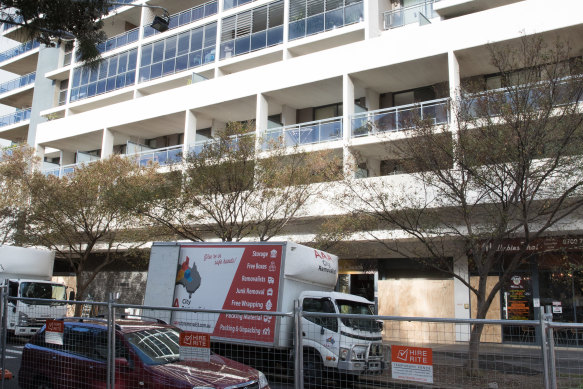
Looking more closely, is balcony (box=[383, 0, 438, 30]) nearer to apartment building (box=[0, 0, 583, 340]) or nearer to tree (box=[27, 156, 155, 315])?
apartment building (box=[0, 0, 583, 340])

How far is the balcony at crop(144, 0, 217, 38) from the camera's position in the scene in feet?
102

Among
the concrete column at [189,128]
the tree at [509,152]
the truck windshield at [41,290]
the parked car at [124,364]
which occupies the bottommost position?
the parked car at [124,364]

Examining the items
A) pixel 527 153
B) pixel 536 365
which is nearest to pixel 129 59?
pixel 527 153

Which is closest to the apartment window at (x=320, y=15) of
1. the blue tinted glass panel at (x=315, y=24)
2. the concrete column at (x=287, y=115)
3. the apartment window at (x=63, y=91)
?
the blue tinted glass panel at (x=315, y=24)

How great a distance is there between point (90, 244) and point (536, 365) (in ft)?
75.5

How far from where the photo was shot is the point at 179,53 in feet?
104

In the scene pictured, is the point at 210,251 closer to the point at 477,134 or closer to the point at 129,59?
the point at 477,134

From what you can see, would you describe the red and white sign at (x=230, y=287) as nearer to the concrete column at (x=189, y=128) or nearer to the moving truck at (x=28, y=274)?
the moving truck at (x=28, y=274)

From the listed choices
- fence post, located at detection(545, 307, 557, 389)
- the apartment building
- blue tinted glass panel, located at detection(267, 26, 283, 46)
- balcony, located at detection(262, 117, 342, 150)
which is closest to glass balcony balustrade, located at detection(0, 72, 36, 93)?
the apartment building

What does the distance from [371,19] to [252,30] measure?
24.7 feet

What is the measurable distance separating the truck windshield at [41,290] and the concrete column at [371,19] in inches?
713

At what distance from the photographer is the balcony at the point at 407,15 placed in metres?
24.4

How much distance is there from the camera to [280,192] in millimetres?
18750

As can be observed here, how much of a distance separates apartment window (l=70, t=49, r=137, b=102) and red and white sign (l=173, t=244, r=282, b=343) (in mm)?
23227
